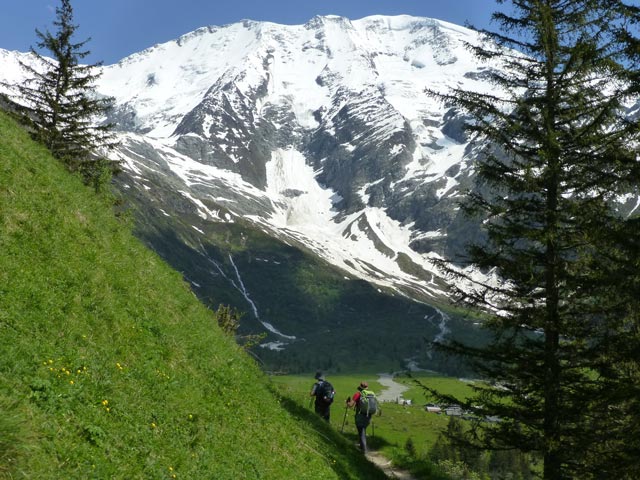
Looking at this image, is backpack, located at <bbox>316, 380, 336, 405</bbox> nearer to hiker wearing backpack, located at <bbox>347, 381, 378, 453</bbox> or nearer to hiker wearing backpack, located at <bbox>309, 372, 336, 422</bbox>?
hiker wearing backpack, located at <bbox>309, 372, 336, 422</bbox>

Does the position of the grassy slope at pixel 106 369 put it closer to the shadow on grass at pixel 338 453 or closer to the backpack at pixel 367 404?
the shadow on grass at pixel 338 453

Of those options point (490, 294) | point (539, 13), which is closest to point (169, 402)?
point (490, 294)

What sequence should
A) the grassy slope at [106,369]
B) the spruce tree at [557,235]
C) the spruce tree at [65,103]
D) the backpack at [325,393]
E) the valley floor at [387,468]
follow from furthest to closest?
the spruce tree at [65,103] → the backpack at [325,393] → the valley floor at [387,468] → the spruce tree at [557,235] → the grassy slope at [106,369]

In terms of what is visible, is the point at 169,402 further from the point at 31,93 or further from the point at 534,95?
the point at 31,93

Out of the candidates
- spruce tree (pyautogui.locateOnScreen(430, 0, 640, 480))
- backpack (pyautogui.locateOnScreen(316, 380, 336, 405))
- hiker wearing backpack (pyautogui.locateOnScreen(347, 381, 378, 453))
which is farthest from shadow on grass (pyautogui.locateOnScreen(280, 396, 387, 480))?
spruce tree (pyautogui.locateOnScreen(430, 0, 640, 480))

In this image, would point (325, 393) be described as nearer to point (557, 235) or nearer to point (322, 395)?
point (322, 395)

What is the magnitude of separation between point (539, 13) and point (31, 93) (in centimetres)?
2946

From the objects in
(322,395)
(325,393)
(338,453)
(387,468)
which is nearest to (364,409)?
(325,393)

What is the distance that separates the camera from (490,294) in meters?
18.0

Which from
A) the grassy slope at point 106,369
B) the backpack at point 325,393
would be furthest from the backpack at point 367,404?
the grassy slope at point 106,369

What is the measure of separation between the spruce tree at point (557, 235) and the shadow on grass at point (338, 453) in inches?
168

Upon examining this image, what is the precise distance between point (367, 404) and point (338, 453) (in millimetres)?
4839

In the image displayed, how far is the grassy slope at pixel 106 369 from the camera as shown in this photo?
851 cm

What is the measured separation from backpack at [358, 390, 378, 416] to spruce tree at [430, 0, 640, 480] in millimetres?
6535
